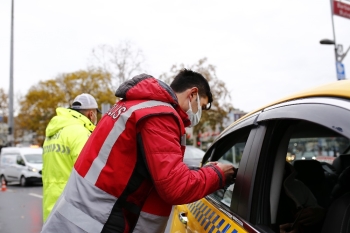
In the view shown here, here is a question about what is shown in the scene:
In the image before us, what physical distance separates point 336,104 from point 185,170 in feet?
2.45

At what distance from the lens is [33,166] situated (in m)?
18.5

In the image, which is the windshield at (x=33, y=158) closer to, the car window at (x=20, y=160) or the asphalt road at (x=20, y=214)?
the car window at (x=20, y=160)

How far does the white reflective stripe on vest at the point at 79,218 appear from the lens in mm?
1906

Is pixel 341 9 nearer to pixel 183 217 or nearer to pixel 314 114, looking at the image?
pixel 183 217

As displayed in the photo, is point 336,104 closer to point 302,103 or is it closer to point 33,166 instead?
point 302,103

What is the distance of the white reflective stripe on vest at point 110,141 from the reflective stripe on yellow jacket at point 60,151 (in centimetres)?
154

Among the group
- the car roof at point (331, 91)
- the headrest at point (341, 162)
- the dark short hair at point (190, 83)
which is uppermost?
the dark short hair at point (190, 83)

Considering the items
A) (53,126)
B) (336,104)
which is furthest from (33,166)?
(336,104)

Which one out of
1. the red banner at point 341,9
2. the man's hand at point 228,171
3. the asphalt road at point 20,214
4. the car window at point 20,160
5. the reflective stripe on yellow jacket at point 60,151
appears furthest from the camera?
the car window at point 20,160

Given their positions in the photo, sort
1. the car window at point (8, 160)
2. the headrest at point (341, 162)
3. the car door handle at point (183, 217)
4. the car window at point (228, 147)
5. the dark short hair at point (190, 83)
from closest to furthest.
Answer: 1. the car window at point (228, 147)
2. the dark short hair at point (190, 83)
3. the car door handle at point (183, 217)
4. the headrest at point (341, 162)
5. the car window at point (8, 160)

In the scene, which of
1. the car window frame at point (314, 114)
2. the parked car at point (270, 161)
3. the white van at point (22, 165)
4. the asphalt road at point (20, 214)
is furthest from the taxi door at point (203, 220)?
the white van at point (22, 165)

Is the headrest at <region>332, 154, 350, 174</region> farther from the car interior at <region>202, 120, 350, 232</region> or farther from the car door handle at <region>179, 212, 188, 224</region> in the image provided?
the car door handle at <region>179, 212, 188, 224</region>

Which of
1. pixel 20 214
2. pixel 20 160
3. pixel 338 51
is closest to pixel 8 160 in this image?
pixel 20 160

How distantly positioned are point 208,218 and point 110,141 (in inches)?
30.4
